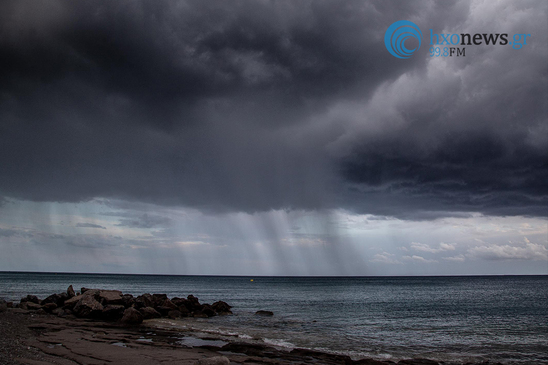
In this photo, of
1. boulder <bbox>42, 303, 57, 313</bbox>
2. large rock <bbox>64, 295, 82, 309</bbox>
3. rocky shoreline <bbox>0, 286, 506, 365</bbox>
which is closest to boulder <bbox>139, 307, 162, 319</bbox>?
rocky shoreline <bbox>0, 286, 506, 365</bbox>

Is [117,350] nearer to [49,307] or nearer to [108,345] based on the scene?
[108,345]

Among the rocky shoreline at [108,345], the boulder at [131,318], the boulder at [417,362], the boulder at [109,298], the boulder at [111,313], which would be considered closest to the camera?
the rocky shoreline at [108,345]

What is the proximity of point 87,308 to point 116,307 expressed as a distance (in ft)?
9.87

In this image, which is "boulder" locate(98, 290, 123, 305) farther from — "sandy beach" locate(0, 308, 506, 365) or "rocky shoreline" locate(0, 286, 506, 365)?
"sandy beach" locate(0, 308, 506, 365)

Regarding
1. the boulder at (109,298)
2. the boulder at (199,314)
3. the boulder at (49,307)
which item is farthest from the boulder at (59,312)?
the boulder at (199,314)

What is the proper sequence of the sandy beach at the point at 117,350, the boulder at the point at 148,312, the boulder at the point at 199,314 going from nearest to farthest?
the sandy beach at the point at 117,350, the boulder at the point at 148,312, the boulder at the point at 199,314

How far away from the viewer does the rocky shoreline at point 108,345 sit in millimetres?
16016

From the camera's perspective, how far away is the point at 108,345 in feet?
62.7

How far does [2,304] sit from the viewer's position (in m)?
29.9

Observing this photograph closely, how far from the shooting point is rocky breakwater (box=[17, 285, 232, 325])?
31.3m

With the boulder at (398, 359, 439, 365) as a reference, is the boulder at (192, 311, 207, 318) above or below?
below

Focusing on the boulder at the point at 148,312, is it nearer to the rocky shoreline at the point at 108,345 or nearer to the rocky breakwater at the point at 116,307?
the rocky breakwater at the point at 116,307

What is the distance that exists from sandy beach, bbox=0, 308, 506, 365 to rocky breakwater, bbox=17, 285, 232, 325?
17.3 ft

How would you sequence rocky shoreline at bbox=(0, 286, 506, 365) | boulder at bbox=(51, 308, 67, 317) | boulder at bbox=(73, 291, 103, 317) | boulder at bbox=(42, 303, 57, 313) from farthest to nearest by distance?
boulder at bbox=(42, 303, 57, 313)
boulder at bbox=(51, 308, 67, 317)
boulder at bbox=(73, 291, 103, 317)
rocky shoreline at bbox=(0, 286, 506, 365)
